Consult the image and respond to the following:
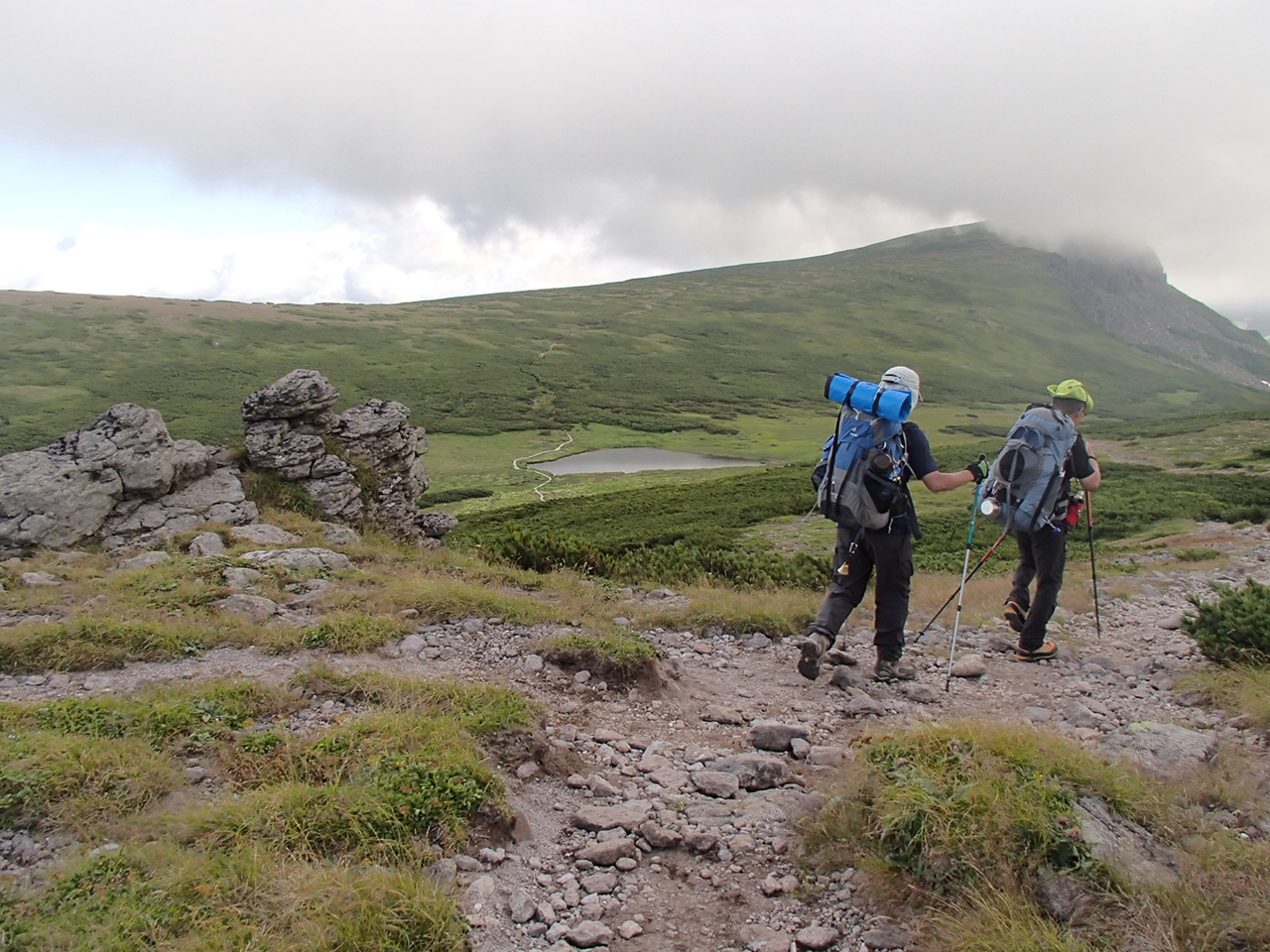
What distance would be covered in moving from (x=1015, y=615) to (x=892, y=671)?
2370 millimetres

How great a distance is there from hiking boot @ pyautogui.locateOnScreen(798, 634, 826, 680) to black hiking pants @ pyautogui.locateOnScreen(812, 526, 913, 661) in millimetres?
214

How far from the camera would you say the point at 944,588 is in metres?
12.1

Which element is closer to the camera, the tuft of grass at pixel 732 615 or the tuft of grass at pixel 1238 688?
the tuft of grass at pixel 1238 688

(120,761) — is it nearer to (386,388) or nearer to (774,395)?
(386,388)

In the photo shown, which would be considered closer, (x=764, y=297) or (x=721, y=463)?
(x=721, y=463)

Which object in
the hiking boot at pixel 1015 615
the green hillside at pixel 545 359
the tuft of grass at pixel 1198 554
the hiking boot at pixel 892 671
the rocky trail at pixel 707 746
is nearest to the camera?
the rocky trail at pixel 707 746

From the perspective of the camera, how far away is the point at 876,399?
23.3 feet

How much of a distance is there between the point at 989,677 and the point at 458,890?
237 inches

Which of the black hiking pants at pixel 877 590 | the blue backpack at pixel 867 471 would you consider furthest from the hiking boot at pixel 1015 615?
the blue backpack at pixel 867 471

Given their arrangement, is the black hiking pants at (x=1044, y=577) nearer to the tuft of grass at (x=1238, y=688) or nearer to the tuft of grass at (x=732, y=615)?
the tuft of grass at (x=1238, y=688)

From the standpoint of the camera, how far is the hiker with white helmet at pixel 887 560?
7352 mm

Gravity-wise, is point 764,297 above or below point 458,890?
above

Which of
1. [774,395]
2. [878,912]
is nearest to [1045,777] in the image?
[878,912]

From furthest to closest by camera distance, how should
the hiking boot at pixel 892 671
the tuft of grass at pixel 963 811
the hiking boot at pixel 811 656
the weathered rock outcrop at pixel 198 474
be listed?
1. the weathered rock outcrop at pixel 198 474
2. the hiking boot at pixel 892 671
3. the hiking boot at pixel 811 656
4. the tuft of grass at pixel 963 811
